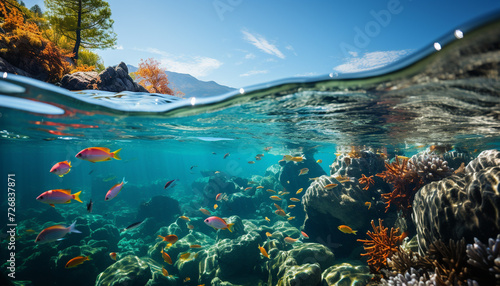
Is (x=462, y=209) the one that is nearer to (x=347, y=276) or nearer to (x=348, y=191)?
(x=347, y=276)

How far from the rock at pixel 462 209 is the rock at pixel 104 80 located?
12.9 metres

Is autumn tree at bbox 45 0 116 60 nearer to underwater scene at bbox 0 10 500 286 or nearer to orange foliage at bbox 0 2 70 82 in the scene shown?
orange foliage at bbox 0 2 70 82

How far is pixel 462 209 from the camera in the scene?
4707mm

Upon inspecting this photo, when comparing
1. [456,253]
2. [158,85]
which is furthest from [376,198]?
[158,85]

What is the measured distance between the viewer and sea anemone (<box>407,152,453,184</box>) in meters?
7.48

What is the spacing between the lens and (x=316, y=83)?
21.0 feet

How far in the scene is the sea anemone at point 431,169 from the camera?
7.48 meters

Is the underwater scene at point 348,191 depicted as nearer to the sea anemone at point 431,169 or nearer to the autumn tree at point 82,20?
the sea anemone at point 431,169

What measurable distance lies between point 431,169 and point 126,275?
1311 cm

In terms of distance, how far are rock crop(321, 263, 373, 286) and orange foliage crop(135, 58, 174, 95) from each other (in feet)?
40.7

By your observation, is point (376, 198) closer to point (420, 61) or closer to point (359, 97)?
point (359, 97)

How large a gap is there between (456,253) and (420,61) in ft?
14.5

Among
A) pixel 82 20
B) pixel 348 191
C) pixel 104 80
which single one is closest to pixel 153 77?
pixel 104 80

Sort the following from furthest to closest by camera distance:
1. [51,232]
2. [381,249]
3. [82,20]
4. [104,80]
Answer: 1. [82,20]
2. [104,80]
3. [381,249]
4. [51,232]
